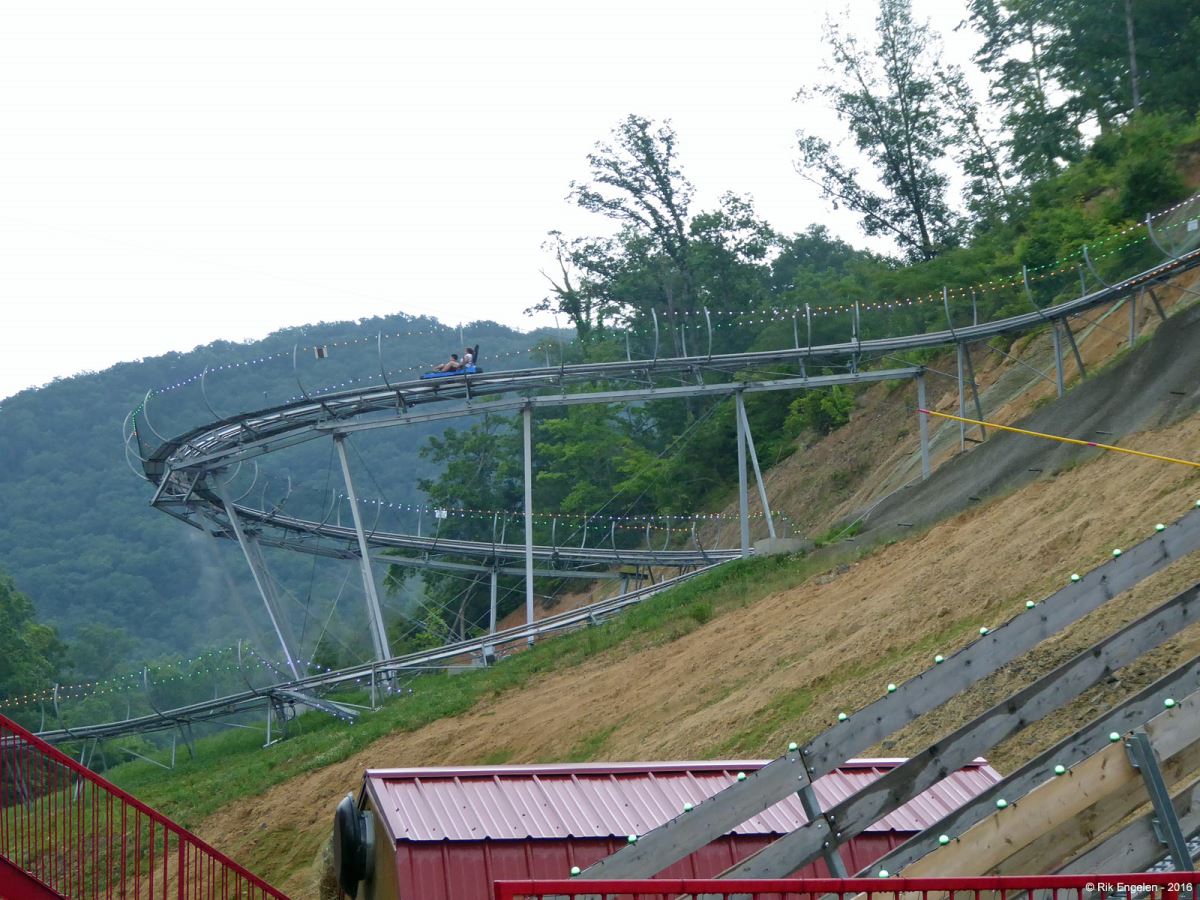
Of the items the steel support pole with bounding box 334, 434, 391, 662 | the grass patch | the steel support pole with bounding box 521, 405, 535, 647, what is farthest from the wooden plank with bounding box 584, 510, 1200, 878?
the steel support pole with bounding box 334, 434, 391, 662

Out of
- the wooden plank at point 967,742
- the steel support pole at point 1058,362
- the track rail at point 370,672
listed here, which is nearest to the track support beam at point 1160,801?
the wooden plank at point 967,742

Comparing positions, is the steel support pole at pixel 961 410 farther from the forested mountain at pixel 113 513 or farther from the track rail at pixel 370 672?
the forested mountain at pixel 113 513

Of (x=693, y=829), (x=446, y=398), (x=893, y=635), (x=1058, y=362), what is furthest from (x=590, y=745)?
(x=446, y=398)

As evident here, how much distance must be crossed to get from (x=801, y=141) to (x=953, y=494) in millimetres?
38928

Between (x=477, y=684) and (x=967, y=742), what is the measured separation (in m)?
22.7

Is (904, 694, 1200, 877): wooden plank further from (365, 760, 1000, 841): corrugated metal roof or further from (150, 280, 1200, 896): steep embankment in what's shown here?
(150, 280, 1200, 896): steep embankment

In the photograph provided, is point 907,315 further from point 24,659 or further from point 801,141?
point 24,659

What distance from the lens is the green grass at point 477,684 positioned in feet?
95.3

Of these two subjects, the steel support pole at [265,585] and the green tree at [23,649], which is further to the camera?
the green tree at [23,649]

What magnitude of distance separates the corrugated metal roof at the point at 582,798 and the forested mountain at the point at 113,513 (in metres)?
42.8

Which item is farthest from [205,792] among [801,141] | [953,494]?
[801,141]

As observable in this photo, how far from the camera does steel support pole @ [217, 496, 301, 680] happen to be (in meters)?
37.9

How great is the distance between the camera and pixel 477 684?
3162 centimetres

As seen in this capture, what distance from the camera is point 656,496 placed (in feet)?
181
